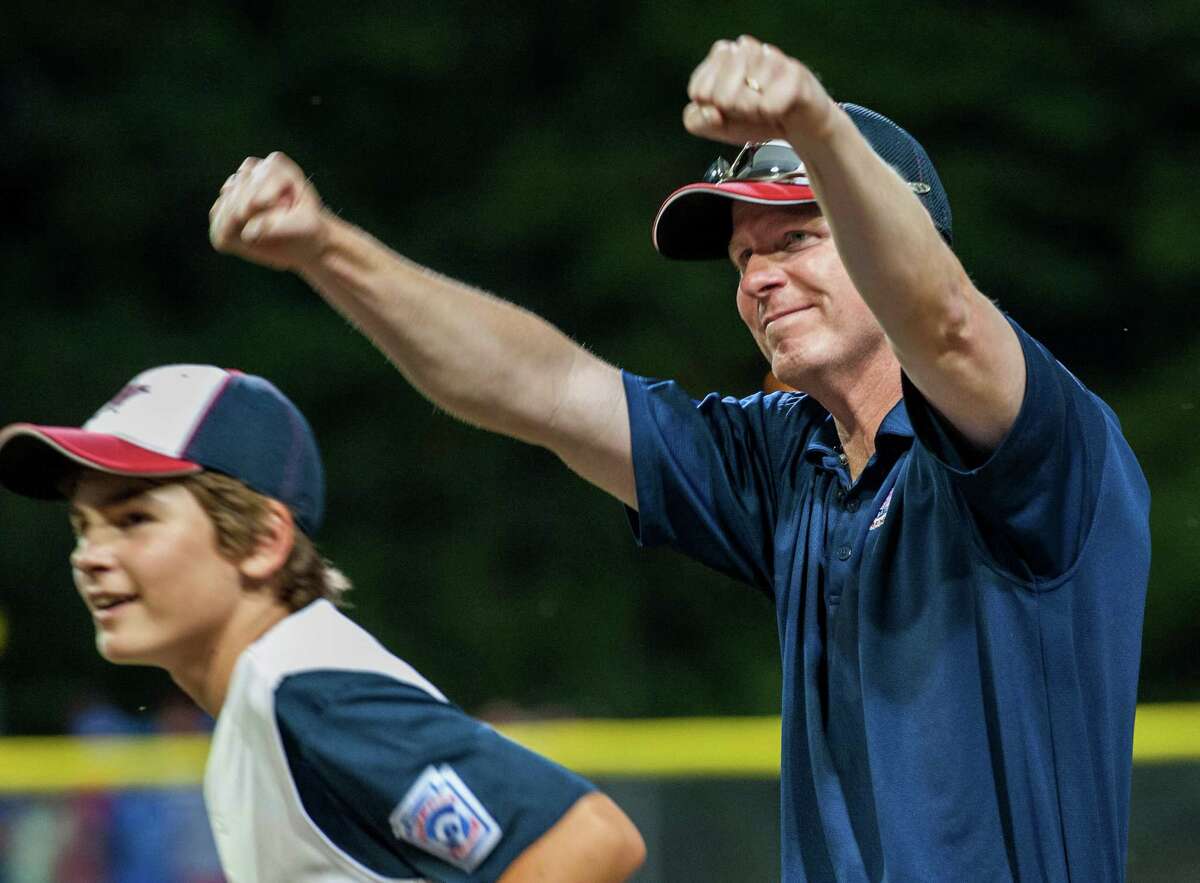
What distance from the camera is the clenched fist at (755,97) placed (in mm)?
1494

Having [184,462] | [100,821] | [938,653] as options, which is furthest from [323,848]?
[100,821]

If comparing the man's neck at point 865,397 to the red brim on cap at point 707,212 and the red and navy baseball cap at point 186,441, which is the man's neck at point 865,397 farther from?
the red and navy baseball cap at point 186,441

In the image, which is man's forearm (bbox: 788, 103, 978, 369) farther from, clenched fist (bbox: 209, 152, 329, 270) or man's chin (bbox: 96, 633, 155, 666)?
man's chin (bbox: 96, 633, 155, 666)

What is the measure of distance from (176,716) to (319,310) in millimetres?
2799

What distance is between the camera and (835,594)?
1.91 m

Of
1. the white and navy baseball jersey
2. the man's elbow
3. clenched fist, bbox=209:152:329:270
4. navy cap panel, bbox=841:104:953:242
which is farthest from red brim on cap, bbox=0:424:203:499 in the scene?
navy cap panel, bbox=841:104:953:242

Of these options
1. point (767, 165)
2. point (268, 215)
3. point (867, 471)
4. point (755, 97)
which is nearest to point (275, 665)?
point (268, 215)

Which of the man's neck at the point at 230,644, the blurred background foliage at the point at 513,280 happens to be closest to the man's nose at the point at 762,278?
the man's neck at the point at 230,644

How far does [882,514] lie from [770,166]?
458 millimetres

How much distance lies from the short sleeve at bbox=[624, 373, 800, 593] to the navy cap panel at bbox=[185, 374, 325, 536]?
429 millimetres

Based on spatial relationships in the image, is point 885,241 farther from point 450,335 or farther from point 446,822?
point 446,822

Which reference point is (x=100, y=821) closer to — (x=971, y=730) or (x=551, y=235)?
(x=971, y=730)

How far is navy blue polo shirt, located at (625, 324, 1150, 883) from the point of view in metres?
1.67

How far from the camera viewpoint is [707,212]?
2172 millimetres
